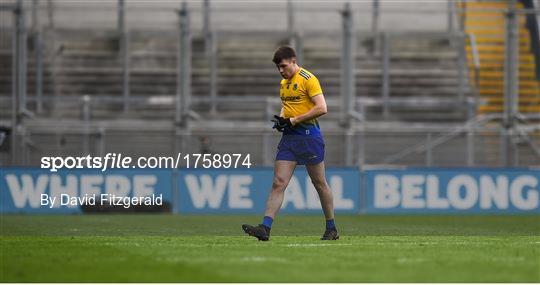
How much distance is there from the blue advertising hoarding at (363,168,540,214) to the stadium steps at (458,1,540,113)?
7.35m

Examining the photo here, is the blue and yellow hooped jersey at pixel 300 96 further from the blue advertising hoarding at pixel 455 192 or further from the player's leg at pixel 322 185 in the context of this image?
the blue advertising hoarding at pixel 455 192

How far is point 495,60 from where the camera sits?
36.4 metres

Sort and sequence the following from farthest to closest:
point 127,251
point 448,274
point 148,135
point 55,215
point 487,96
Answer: point 487,96 < point 148,135 < point 55,215 < point 127,251 < point 448,274

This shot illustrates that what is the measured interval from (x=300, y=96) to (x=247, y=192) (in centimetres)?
1279

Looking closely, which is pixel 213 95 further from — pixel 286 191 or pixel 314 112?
pixel 314 112

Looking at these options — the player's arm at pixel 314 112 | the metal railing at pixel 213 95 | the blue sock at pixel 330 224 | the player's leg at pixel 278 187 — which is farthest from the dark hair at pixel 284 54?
the metal railing at pixel 213 95

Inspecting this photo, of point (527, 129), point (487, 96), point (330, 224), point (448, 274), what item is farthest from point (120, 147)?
point (448, 274)

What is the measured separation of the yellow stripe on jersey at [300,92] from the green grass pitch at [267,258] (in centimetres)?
133

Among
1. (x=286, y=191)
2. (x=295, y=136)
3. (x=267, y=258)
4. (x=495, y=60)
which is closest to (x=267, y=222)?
(x=295, y=136)

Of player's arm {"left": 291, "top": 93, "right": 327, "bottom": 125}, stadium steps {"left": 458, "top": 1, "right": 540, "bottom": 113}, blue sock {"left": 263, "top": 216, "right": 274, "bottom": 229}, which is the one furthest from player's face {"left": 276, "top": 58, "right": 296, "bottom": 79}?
stadium steps {"left": 458, "top": 1, "right": 540, "bottom": 113}

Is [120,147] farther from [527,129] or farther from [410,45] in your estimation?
[410,45]

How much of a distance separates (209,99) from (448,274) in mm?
20751

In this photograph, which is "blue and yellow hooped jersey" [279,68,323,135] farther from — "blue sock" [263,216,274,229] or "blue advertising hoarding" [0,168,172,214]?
"blue advertising hoarding" [0,168,172,214]

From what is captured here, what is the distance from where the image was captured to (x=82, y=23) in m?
35.5
